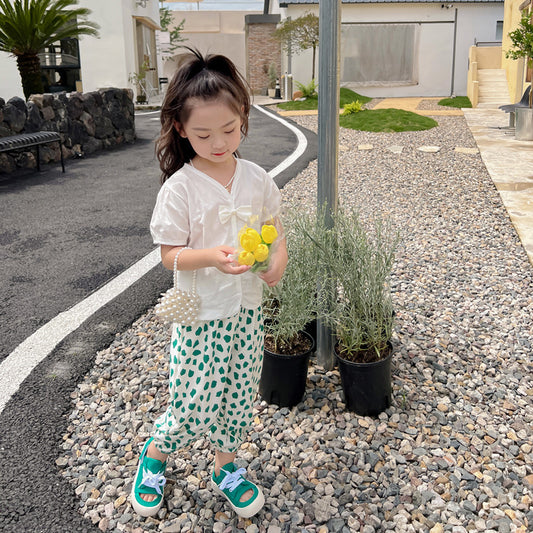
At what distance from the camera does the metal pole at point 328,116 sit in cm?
242

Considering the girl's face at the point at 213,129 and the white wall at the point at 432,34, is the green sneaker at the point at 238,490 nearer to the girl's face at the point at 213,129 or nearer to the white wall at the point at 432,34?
the girl's face at the point at 213,129

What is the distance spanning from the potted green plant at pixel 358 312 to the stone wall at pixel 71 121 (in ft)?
23.7

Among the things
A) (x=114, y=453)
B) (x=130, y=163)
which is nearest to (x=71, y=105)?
(x=130, y=163)

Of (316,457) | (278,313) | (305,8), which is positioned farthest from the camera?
(305,8)

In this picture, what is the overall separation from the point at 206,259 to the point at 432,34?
23.4 metres

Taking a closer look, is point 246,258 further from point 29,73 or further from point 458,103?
point 458,103

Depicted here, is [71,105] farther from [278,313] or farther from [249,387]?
[249,387]

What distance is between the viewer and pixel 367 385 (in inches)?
98.0

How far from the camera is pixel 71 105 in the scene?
393 inches

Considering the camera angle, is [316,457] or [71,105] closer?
[316,457]

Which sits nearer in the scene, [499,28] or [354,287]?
[354,287]

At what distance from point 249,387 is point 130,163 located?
8.03 meters

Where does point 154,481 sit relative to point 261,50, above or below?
below

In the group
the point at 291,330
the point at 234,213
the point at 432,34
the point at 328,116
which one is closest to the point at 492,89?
the point at 432,34
